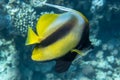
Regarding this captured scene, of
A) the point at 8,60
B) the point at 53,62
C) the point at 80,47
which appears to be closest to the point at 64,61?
the point at 80,47

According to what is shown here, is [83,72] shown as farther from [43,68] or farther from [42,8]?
[42,8]

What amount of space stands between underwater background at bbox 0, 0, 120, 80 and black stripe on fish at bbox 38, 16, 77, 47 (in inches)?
179

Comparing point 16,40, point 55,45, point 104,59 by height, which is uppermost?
point 55,45

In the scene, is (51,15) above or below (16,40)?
above

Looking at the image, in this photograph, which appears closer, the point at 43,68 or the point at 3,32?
the point at 3,32

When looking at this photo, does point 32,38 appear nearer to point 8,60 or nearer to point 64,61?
point 64,61

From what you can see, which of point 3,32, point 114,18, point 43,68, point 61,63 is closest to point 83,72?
point 43,68

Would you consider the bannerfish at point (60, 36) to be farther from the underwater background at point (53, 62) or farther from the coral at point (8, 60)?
the coral at point (8, 60)

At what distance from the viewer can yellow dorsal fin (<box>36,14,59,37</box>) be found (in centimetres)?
112

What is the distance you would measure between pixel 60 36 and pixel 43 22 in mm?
114

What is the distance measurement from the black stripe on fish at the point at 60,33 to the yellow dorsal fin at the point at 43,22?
47 millimetres

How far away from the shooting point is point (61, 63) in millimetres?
1269

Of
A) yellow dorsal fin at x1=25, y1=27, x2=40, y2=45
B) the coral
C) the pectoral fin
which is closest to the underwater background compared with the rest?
the coral

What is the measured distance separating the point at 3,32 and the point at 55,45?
16.1 feet
